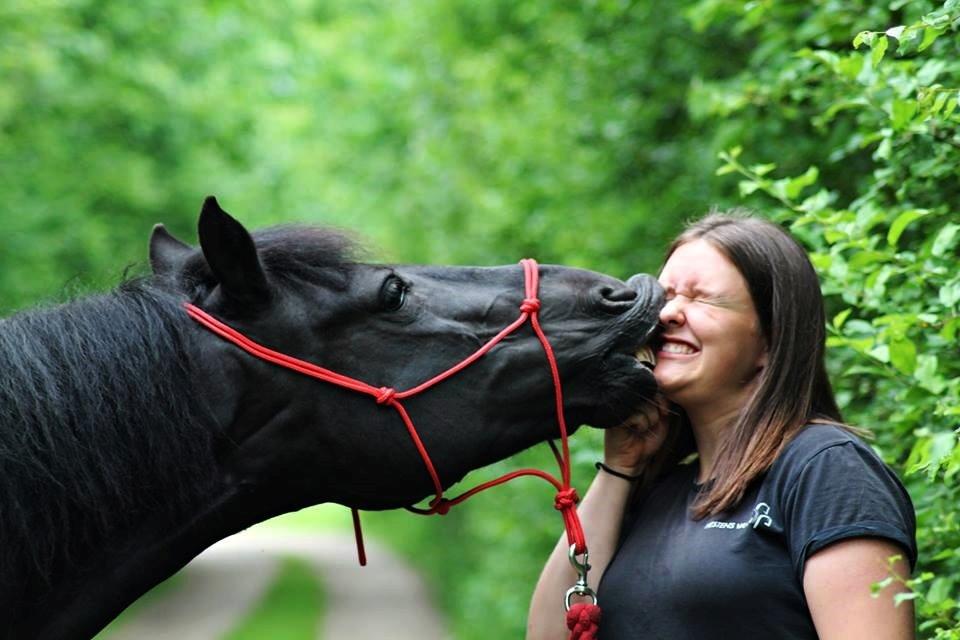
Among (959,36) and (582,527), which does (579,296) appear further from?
(959,36)

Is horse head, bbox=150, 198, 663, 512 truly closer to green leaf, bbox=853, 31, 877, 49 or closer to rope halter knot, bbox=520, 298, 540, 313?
rope halter knot, bbox=520, 298, 540, 313

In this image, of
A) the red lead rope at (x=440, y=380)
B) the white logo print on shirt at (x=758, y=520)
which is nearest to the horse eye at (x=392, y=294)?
the red lead rope at (x=440, y=380)

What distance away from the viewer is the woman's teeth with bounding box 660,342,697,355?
3.12m

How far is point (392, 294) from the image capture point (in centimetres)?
319

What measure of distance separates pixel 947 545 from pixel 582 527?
0.96 metres

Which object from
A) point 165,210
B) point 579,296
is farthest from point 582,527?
point 165,210

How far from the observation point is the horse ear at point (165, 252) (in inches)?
125

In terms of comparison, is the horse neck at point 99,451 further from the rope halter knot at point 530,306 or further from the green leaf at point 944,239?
the green leaf at point 944,239

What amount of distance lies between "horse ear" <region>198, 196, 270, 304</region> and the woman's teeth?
3.29ft

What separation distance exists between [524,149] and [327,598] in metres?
10.8

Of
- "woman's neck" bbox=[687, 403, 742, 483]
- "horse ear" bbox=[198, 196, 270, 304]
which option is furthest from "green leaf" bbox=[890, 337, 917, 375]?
"horse ear" bbox=[198, 196, 270, 304]

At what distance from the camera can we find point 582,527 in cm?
327

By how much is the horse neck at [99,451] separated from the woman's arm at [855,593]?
1.39m

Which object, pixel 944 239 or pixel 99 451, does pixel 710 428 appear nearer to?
pixel 944 239
